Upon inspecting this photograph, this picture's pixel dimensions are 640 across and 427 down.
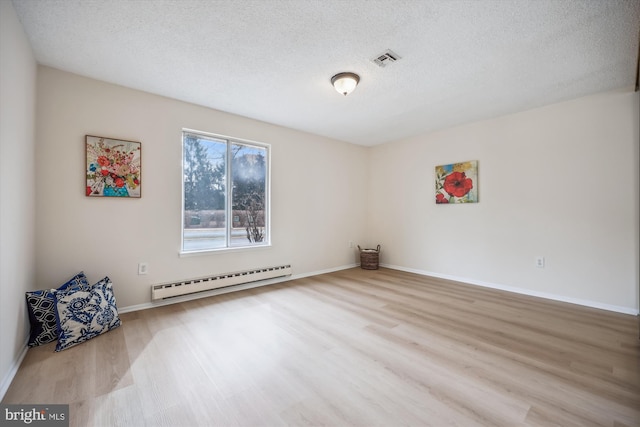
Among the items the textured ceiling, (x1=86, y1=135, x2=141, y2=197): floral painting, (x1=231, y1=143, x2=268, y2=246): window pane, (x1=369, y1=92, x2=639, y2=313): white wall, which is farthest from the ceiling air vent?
(x1=86, y1=135, x2=141, y2=197): floral painting

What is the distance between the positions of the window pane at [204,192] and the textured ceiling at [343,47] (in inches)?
24.1

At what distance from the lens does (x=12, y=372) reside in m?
1.82

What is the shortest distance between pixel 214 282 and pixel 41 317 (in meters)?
1.64

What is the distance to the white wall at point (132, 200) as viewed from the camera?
2637mm

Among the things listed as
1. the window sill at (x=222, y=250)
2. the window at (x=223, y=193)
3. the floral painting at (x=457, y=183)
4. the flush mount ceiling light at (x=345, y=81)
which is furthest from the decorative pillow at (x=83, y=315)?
the floral painting at (x=457, y=183)

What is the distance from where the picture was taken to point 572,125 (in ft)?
11.0

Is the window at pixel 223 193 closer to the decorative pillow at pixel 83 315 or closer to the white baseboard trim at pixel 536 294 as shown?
the decorative pillow at pixel 83 315

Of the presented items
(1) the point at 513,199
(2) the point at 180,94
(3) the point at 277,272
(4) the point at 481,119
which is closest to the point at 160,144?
(2) the point at 180,94

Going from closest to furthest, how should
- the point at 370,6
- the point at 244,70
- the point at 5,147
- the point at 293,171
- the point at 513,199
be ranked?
the point at 5,147 → the point at 370,6 → the point at 244,70 → the point at 513,199 → the point at 293,171

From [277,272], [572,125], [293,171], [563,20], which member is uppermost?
[563,20]

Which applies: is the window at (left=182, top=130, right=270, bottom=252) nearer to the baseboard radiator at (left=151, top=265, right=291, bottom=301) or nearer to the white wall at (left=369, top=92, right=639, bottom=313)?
the baseboard radiator at (left=151, top=265, right=291, bottom=301)

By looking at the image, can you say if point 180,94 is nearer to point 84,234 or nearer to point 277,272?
point 84,234

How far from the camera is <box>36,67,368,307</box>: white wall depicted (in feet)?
8.65

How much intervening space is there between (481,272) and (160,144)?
490 cm
